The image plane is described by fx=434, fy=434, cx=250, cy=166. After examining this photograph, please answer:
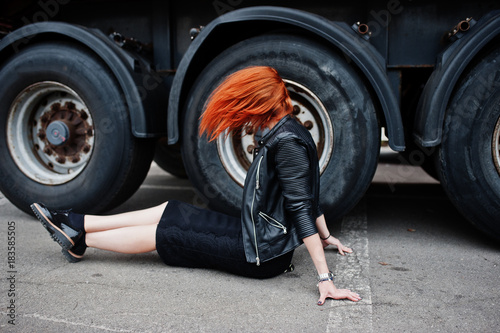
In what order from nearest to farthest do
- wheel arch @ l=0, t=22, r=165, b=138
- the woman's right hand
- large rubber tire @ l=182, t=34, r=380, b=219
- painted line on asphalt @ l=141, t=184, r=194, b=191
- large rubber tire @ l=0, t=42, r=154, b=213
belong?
1. the woman's right hand
2. large rubber tire @ l=182, t=34, r=380, b=219
3. wheel arch @ l=0, t=22, r=165, b=138
4. large rubber tire @ l=0, t=42, r=154, b=213
5. painted line on asphalt @ l=141, t=184, r=194, b=191

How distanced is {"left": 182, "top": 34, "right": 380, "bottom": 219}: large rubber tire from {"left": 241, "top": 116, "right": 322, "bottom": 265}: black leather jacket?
56 centimetres

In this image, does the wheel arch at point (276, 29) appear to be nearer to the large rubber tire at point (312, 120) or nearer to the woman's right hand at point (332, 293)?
the large rubber tire at point (312, 120)

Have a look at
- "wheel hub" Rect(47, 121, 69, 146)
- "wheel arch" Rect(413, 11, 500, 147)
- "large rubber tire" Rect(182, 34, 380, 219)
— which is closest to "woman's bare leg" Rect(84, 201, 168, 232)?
"large rubber tire" Rect(182, 34, 380, 219)

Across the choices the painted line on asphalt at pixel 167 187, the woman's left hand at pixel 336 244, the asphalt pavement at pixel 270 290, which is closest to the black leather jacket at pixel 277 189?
the asphalt pavement at pixel 270 290

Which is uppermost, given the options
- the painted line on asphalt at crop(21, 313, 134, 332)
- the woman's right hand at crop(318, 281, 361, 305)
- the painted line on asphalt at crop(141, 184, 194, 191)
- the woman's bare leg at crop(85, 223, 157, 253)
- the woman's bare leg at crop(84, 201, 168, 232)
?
the woman's bare leg at crop(84, 201, 168, 232)

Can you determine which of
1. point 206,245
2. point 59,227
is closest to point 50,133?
point 59,227

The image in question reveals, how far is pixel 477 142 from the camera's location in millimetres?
2512

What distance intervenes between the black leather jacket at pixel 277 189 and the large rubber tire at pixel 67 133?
1.24 meters

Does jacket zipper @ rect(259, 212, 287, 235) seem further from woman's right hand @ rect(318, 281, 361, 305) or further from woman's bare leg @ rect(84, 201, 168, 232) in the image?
woman's bare leg @ rect(84, 201, 168, 232)

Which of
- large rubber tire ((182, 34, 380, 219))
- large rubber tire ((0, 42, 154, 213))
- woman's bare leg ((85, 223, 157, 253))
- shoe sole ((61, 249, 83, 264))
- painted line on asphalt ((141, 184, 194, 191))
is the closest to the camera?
woman's bare leg ((85, 223, 157, 253))

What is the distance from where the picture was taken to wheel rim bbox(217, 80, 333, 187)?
9.00ft

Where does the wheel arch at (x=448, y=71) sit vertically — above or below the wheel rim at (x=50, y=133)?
above

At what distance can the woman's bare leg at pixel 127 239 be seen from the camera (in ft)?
7.61

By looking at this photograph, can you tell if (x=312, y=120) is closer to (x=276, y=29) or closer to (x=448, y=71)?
(x=276, y=29)
